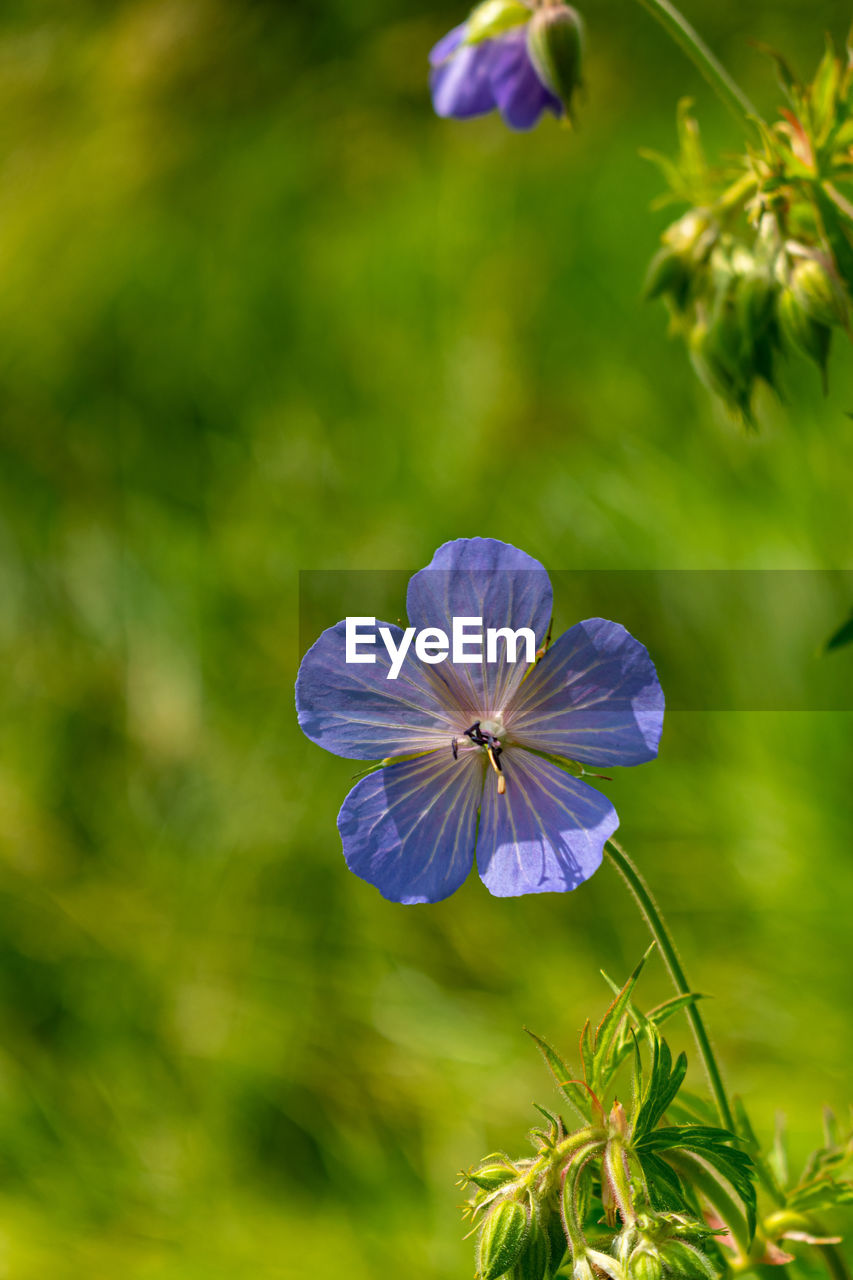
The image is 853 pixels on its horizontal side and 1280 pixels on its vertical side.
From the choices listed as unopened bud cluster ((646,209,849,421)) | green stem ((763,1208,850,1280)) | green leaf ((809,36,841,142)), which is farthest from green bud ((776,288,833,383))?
green stem ((763,1208,850,1280))

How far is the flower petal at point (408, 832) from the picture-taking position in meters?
0.53

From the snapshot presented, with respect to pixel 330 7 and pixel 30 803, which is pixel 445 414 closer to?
pixel 30 803

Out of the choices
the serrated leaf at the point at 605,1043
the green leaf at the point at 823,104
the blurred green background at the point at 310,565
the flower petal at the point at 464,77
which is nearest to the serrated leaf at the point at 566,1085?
the serrated leaf at the point at 605,1043

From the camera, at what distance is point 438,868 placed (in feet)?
1.76

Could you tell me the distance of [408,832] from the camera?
0.55m

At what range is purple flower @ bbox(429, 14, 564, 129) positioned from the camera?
91 cm

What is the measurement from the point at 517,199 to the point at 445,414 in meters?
0.67

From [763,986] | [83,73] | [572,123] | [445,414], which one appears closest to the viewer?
[572,123]

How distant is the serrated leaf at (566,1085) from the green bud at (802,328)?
1.65 feet

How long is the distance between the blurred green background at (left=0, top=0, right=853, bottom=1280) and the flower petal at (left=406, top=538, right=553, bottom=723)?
111 cm

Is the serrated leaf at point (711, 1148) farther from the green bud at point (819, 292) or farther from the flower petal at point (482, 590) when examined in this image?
the green bud at point (819, 292)

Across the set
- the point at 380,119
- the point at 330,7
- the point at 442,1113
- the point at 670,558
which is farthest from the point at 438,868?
the point at 330,7

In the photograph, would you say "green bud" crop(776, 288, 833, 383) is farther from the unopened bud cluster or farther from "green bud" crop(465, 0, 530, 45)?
"green bud" crop(465, 0, 530, 45)

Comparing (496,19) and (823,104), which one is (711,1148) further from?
(496,19)
